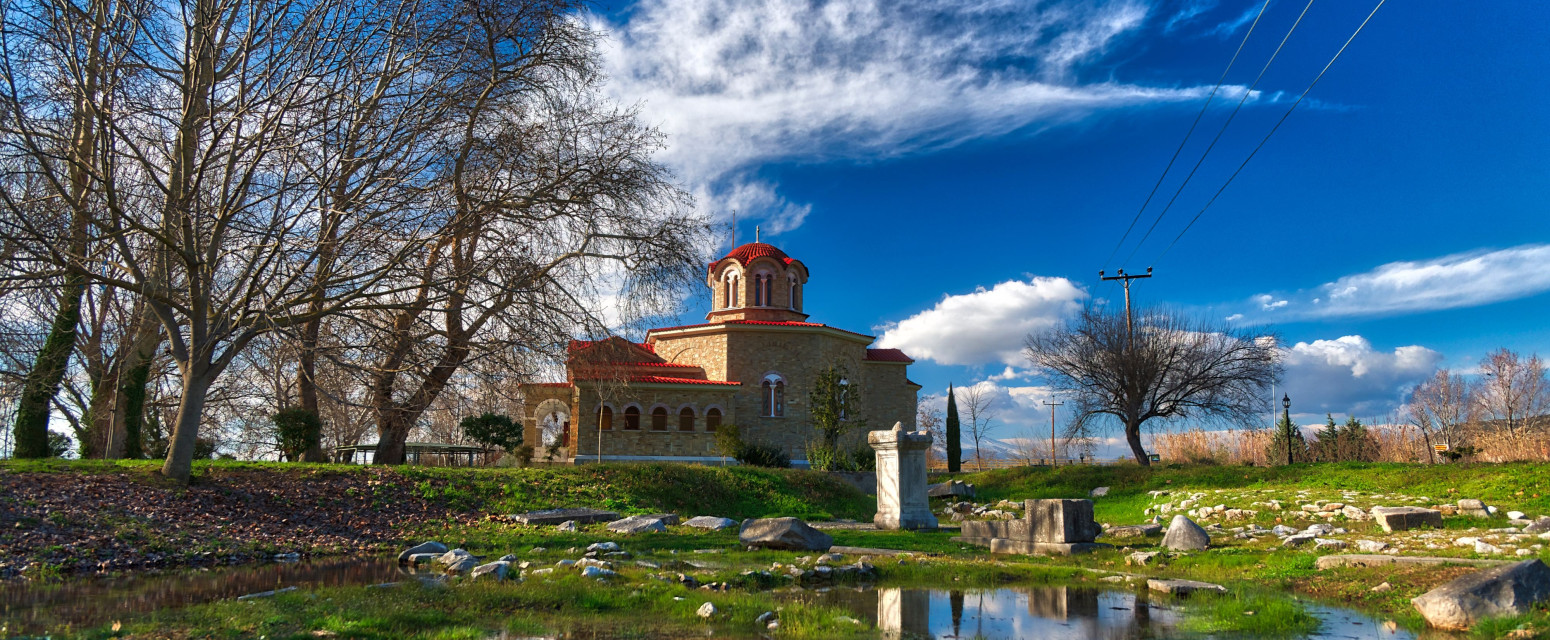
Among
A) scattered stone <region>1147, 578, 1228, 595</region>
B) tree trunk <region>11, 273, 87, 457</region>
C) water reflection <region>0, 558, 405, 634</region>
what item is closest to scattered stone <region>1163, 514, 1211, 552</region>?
scattered stone <region>1147, 578, 1228, 595</region>

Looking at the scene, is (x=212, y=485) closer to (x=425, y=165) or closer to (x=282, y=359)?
(x=282, y=359)

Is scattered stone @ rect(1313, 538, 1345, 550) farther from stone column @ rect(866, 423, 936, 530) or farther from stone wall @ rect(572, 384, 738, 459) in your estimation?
stone wall @ rect(572, 384, 738, 459)

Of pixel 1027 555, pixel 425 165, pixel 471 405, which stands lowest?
pixel 1027 555

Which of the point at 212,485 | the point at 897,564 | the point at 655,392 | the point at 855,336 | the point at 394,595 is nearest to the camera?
the point at 394,595

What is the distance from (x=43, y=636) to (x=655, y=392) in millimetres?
26696

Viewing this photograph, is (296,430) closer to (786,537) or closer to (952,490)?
(786,537)

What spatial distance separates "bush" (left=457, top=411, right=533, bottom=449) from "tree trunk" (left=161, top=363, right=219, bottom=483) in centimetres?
887

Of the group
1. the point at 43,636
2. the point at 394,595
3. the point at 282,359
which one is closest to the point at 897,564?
the point at 394,595

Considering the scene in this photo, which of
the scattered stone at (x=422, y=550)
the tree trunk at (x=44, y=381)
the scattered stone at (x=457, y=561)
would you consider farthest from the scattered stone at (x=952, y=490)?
the tree trunk at (x=44, y=381)

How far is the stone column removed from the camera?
14.1 m

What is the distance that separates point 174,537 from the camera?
399 inches

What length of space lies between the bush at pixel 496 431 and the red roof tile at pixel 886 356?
18074mm

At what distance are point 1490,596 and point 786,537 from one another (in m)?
6.71

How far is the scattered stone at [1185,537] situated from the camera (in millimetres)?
10359
